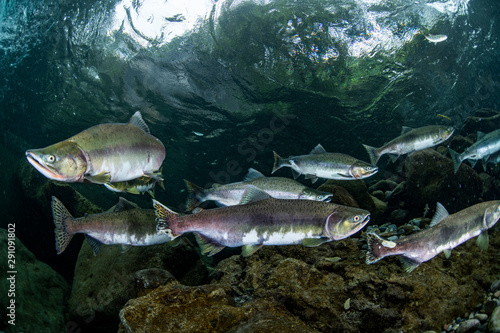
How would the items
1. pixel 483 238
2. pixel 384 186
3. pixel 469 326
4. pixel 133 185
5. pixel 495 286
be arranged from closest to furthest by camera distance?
1. pixel 469 326
2. pixel 133 185
3. pixel 495 286
4. pixel 483 238
5. pixel 384 186

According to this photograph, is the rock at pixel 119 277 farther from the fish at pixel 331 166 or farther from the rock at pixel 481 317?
the rock at pixel 481 317

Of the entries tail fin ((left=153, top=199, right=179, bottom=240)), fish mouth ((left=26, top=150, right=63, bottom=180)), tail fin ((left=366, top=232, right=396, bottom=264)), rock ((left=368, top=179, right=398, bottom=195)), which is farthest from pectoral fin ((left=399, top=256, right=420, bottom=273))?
rock ((left=368, top=179, right=398, bottom=195))

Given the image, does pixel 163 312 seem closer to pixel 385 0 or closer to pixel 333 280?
pixel 333 280

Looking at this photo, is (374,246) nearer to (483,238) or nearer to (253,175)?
(483,238)

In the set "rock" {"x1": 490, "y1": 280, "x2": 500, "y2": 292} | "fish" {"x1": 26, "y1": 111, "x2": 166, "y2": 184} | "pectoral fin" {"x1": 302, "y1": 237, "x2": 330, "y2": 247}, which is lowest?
"rock" {"x1": 490, "y1": 280, "x2": 500, "y2": 292}

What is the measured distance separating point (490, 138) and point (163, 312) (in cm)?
845

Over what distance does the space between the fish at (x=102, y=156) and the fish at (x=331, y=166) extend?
12.9 feet

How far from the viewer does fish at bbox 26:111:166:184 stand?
225cm

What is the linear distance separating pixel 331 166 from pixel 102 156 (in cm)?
478

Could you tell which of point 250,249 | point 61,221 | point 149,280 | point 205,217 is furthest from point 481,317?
point 61,221

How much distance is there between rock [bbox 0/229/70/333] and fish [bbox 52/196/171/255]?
3076 mm

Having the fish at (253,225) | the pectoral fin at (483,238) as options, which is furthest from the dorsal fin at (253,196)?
the pectoral fin at (483,238)

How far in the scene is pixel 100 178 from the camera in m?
2.51

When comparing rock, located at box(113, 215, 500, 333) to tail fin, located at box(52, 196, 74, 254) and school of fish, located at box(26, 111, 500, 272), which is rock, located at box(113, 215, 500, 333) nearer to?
school of fish, located at box(26, 111, 500, 272)
